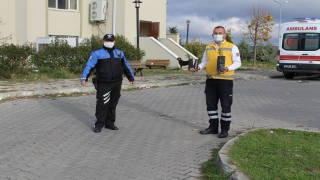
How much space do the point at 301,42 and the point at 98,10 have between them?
1201cm

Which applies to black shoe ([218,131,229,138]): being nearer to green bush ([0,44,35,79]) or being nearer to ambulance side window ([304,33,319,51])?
green bush ([0,44,35,79])

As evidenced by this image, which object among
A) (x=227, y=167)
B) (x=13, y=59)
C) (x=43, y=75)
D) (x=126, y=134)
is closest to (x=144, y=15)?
(x=43, y=75)

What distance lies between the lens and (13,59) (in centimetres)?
1478

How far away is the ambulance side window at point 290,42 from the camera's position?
1941 centimetres

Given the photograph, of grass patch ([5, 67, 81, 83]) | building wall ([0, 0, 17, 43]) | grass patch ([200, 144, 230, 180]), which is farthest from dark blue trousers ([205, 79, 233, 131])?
building wall ([0, 0, 17, 43])

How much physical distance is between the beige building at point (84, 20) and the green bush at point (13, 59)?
22.9 feet

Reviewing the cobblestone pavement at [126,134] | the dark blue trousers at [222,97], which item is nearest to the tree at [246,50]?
the cobblestone pavement at [126,134]

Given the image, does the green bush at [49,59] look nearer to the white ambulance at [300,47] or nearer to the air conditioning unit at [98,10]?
the air conditioning unit at [98,10]

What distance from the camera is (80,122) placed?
26.5 feet

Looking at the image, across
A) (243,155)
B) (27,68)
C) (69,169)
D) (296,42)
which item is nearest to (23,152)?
(69,169)

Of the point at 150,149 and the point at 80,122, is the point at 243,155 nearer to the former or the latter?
the point at 150,149

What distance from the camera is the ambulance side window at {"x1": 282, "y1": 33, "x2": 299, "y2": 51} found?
19413 millimetres

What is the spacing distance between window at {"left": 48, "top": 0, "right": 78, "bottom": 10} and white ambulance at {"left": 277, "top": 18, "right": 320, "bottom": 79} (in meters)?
12.3

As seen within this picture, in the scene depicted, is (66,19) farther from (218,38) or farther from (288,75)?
(218,38)
